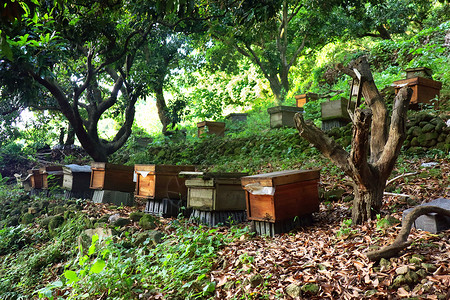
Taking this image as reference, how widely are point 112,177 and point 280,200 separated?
459 centimetres

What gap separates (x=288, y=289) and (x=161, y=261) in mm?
1613

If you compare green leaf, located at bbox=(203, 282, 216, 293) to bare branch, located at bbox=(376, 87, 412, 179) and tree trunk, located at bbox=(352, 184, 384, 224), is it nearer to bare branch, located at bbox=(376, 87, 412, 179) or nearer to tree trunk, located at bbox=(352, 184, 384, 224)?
tree trunk, located at bbox=(352, 184, 384, 224)

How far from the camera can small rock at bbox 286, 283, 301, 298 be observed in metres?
2.68

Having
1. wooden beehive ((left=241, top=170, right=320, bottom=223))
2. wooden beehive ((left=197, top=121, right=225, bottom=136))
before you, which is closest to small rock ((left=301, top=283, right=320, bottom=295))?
wooden beehive ((left=241, top=170, right=320, bottom=223))

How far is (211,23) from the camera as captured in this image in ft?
27.1

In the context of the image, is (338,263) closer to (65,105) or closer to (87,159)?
(65,105)

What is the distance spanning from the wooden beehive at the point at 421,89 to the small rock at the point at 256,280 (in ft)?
20.7

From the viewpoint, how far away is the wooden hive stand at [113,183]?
736cm

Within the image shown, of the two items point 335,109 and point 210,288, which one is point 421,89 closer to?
point 335,109

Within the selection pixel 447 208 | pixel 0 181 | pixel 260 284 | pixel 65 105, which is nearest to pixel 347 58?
pixel 65 105

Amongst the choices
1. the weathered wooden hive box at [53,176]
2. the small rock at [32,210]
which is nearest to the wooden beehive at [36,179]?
the weathered wooden hive box at [53,176]

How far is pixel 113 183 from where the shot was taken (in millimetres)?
7461

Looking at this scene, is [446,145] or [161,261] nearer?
[161,261]

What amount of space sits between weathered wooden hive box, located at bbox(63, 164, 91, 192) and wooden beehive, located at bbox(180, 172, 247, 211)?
4477 millimetres
